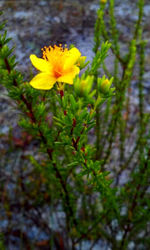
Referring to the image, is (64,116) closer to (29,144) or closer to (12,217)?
(12,217)

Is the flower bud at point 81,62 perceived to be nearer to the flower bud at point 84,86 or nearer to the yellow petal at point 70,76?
the yellow petal at point 70,76

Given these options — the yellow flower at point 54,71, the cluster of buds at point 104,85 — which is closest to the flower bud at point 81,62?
the yellow flower at point 54,71

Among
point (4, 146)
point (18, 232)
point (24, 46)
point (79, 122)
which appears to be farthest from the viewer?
point (4, 146)

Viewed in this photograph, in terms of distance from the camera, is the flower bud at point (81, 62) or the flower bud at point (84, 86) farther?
the flower bud at point (81, 62)

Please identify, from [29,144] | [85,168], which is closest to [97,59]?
[85,168]

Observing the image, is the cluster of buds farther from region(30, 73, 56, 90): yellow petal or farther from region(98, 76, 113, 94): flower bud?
region(30, 73, 56, 90): yellow petal

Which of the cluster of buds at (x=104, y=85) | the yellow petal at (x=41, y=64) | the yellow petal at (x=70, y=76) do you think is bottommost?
the cluster of buds at (x=104, y=85)

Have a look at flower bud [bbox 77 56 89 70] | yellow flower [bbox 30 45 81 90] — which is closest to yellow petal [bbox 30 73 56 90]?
yellow flower [bbox 30 45 81 90]
